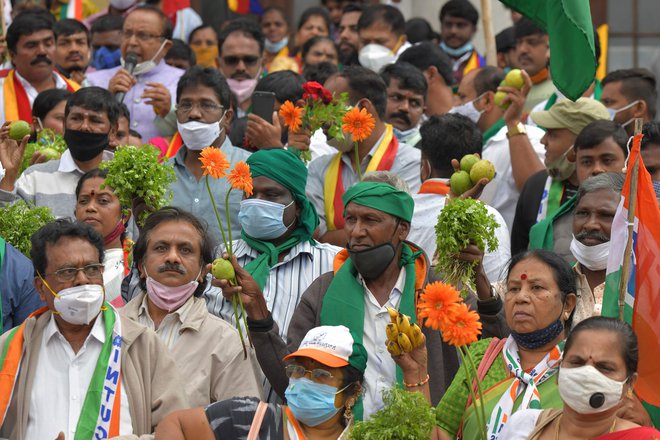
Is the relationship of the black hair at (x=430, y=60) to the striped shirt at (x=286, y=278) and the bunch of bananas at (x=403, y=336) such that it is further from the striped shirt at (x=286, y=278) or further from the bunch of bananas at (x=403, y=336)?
the bunch of bananas at (x=403, y=336)

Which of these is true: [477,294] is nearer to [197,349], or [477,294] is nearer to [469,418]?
[469,418]

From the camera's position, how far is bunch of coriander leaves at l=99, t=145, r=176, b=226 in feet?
27.6

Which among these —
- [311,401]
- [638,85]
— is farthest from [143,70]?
[311,401]

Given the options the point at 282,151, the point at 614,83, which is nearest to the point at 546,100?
the point at 614,83

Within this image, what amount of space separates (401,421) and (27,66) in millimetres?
6045

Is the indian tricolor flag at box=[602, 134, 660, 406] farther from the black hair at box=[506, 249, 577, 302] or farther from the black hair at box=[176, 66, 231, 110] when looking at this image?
the black hair at box=[176, 66, 231, 110]

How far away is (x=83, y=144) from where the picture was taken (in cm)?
963

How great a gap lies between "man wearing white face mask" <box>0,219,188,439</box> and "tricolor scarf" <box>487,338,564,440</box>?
1.58m

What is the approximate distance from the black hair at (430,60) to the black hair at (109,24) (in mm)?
2879

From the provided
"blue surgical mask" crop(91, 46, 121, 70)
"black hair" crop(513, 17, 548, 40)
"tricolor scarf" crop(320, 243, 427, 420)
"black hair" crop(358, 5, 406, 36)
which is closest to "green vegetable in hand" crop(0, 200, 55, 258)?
"tricolor scarf" crop(320, 243, 427, 420)

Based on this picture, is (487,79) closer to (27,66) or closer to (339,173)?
(339,173)

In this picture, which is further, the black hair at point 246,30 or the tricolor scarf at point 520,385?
the black hair at point 246,30

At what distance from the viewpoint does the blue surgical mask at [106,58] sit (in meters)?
13.1

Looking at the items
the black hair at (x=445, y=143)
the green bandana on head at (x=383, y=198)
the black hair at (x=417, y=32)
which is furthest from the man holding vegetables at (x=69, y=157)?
the black hair at (x=417, y=32)
